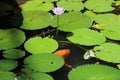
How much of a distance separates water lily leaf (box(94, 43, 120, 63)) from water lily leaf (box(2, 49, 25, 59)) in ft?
1.29

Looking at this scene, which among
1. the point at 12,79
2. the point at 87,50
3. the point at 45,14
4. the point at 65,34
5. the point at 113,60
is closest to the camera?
the point at 12,79

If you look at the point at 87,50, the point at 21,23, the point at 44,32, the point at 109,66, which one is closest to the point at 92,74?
the point at 109,66

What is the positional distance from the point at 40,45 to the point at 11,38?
169 mm

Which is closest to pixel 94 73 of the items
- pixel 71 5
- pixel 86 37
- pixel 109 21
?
pixel 86 37

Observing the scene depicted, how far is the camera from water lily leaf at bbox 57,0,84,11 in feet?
6.68

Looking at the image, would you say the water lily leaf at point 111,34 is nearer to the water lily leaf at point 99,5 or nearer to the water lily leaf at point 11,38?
the water lily leaf at point 99,5

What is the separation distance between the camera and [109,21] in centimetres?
189

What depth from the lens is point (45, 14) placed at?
195 cm

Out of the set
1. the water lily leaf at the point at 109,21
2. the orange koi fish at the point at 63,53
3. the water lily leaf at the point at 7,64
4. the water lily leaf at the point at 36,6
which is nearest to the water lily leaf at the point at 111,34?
the water lily leaf at the point at 109,21

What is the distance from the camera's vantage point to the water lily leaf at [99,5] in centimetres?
203

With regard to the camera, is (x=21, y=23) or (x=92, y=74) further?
(x=21, y=23)

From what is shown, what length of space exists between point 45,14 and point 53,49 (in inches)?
15.1

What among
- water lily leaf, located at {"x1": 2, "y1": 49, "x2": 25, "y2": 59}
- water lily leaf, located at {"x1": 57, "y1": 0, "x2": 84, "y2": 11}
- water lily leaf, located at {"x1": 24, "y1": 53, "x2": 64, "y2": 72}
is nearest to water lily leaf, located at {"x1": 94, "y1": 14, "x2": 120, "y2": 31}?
water lily leaf, located at {"x1": 57, "y1": 0, "x2": 84, "y2": 11}

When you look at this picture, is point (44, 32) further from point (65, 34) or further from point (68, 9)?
point (68, 9)
